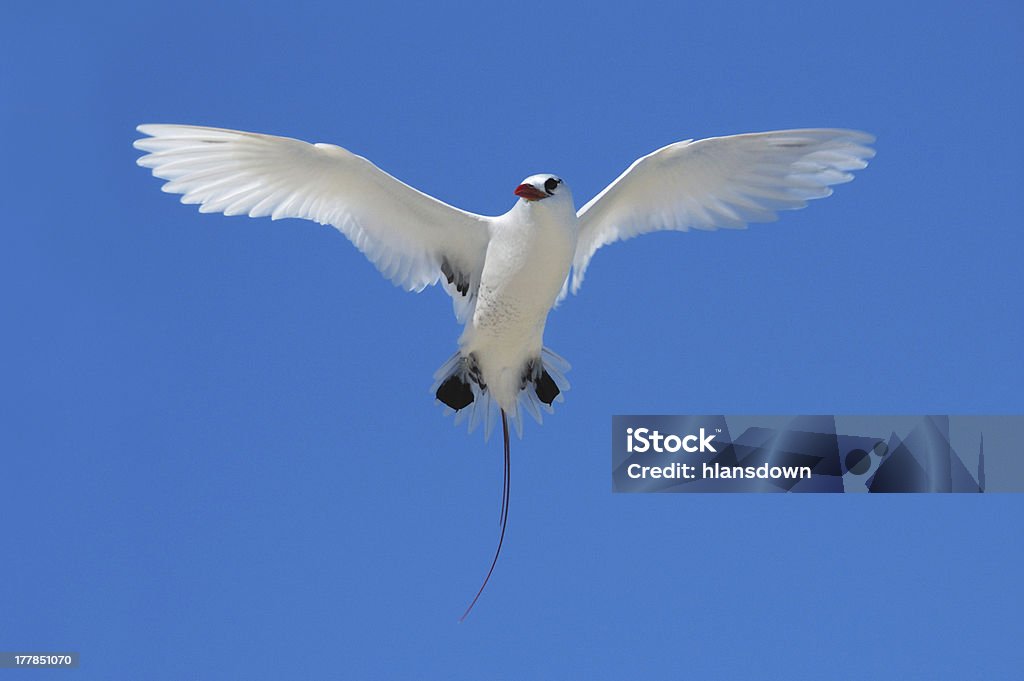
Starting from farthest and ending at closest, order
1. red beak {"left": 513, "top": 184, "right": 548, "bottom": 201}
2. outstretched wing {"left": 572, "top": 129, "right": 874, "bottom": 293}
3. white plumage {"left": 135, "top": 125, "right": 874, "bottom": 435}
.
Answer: outstretched wing {"left": 572, "top": 129, "right": 874, "bottom": 293}, white plumage {"left": 135, "top": 125, "right": 874, "bottom": 435}, red beak {"left": 513, "top": 184, "right": 548, "bottom": 201}

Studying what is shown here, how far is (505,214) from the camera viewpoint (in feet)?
30.8

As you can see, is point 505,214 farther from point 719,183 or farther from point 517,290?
point 719,183

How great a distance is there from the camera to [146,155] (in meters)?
9.29

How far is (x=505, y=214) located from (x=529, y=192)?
0.43 m

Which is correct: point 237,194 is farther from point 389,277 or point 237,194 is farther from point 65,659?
point 65,659

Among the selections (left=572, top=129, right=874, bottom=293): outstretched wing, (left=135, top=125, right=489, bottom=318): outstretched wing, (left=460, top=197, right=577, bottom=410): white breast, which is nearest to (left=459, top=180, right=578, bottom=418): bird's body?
(left=460, top=197, right=577, bottom=410): white breast

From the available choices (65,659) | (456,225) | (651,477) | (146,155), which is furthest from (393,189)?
(65,659)

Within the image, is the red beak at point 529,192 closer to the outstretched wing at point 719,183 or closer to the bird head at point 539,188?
the bird head at point 539,188

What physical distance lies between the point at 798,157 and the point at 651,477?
1816mm

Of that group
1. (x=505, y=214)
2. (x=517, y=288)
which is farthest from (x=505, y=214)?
(x=517, y=288)

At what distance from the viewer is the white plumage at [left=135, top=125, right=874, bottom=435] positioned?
9195 mm

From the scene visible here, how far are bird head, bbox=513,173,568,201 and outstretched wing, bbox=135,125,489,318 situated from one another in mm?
532

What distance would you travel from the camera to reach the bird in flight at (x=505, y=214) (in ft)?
30.2

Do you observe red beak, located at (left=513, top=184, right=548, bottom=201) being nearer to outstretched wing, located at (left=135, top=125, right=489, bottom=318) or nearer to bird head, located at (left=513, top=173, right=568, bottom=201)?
bird head, located at (left=513, top=173, right=568, bottom=201)
